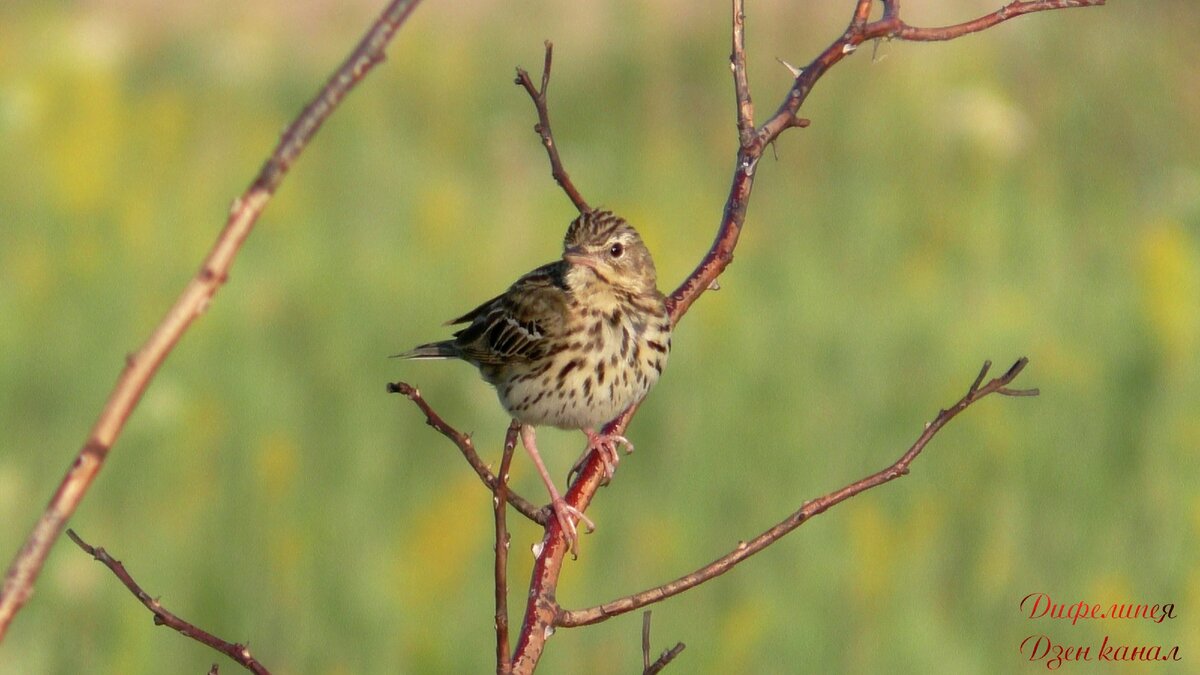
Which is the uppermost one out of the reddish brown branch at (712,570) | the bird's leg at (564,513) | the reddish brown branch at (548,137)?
the reddish brown branch at (548,137)

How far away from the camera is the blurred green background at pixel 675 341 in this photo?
22.0ft

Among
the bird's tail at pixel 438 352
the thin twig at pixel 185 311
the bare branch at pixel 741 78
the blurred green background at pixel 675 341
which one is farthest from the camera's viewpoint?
the blurred green background at pixel 675 341

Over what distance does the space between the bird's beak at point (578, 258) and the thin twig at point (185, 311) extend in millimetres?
3647

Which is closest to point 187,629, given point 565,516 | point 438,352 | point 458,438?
point 458,438

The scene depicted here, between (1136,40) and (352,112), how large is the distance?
16.5 ft

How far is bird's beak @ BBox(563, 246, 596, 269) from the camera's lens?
5.05 m

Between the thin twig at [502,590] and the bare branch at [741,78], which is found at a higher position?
the bare branch at [741,78]

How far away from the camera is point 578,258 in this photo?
16.6ft

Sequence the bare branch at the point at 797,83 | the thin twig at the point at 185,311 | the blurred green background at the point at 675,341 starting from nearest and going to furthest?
the thin twig at the point at 185,311 → the bare branch at the point at 797,83 → the blurred green background at the point at 675,341

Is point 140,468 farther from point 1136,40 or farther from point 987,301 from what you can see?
point 1136,40

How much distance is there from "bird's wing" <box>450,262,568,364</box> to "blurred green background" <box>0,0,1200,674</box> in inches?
48.2

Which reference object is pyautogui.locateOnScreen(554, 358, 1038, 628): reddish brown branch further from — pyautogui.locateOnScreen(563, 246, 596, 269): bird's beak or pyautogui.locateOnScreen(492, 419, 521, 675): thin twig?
pyautogui.locateOnScreen(563, 246, 596, 269): bird's beak

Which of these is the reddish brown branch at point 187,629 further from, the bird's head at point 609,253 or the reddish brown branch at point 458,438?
the bird's head at point 609,253

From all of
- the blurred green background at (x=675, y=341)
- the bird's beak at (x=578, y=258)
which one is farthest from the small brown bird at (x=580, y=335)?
the blurred green background at (x=675, y=341)
